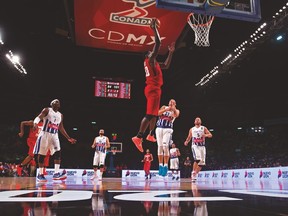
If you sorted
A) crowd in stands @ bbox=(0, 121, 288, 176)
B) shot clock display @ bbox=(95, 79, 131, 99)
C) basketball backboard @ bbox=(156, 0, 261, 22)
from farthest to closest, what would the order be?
crowd in stands @ bbox=(0, 121, 288, 176) < shot clock display @ bbox=(95, 79, 131, 99) < basketball backboard @ bbox=(156, 0, 261, 22)

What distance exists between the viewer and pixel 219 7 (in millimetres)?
6934

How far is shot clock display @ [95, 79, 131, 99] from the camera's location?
1891 centimetres

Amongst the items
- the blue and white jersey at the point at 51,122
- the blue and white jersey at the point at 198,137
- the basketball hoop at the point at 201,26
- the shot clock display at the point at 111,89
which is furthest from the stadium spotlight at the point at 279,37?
the blue and white jersey at the point at 51,122

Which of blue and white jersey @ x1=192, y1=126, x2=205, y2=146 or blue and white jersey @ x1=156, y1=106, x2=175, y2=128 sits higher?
blue and white jersey @ x1=156, y1=106, x2=175, y2=128

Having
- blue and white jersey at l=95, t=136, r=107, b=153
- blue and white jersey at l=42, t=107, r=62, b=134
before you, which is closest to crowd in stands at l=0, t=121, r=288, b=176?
blue and white jersey at l=95, t=136, r=107, b=153

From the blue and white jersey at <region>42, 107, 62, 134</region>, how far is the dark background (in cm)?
774

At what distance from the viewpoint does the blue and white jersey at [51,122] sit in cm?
690

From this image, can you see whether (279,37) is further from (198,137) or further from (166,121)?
(166,121)

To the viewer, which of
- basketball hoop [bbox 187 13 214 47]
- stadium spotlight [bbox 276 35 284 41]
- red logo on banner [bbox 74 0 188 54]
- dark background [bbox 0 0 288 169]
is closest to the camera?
basketball hoop [bbox 187 13 214 47]

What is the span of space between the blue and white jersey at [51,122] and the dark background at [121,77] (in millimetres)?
7742

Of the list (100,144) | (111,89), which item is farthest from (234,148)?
(100,144)

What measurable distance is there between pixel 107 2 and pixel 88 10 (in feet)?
3.39

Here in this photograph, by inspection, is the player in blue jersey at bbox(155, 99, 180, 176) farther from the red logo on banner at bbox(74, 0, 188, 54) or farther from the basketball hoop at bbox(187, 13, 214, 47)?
the red logo on banner at bbox(74, 0, 188, 54)

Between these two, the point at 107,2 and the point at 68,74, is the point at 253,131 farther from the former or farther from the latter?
the point at 107,2
